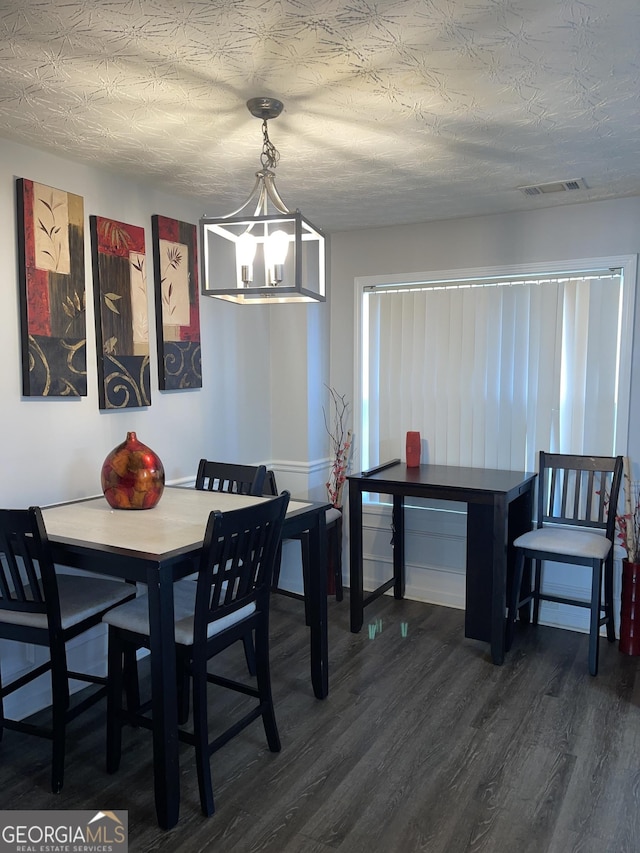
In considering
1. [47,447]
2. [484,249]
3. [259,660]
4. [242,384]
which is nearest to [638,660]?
[259,660]

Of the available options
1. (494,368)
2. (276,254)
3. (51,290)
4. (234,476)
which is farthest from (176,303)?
(494,368)

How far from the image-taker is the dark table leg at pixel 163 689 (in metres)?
1.98

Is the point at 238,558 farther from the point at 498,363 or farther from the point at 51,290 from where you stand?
the point at 498,363

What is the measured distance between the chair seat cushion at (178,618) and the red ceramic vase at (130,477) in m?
0.50

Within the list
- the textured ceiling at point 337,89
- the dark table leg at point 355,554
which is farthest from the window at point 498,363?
the dark table leg at point 355,554

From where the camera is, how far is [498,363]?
3.87 m

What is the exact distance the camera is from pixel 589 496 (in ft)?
11.4

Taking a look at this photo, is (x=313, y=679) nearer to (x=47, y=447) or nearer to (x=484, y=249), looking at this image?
(x=47, y=447)

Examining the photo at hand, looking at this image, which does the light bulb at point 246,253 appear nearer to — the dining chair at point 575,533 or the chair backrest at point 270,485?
the chair backrest at point 270,485

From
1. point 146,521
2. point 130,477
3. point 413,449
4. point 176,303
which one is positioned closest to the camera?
point 146,521

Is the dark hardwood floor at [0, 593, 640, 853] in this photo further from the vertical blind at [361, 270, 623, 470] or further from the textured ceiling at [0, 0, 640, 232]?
the textured ceiling at [0, 0, 640, 232]

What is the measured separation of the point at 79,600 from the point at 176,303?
5.67 ft

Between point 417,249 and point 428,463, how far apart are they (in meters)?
1.37

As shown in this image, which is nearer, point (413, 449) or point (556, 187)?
point (556, 187)
